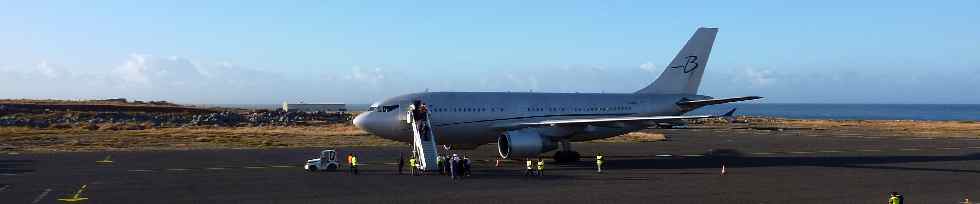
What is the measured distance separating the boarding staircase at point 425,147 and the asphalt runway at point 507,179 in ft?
4.21

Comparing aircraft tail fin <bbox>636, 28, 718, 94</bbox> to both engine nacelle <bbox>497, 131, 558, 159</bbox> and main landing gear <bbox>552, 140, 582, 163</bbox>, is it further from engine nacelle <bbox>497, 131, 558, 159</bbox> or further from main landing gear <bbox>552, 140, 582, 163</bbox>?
engine nacelle <bbox>497, 131, 558, 159</bbox>

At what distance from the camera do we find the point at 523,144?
31312 mm

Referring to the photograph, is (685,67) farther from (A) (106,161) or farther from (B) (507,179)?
(A) (106,161)

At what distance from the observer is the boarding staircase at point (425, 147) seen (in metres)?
28.3

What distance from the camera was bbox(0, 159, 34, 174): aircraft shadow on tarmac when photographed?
28727 millimetres

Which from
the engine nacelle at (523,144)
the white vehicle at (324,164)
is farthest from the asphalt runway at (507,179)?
the engine nacelle at (523,144)

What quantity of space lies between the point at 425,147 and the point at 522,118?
718 centimetres

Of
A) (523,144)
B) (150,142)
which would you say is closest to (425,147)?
(523,144)

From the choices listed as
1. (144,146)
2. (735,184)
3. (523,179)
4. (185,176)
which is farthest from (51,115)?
(735,184)

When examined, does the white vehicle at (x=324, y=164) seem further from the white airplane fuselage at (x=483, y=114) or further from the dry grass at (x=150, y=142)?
the dry grass at (x=150, y=142)

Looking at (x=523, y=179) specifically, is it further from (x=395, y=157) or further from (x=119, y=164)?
(x=119, y=164)

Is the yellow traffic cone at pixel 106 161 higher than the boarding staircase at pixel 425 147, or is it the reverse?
the boarding staircase at pixel 425 147

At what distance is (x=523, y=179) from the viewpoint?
25719mm

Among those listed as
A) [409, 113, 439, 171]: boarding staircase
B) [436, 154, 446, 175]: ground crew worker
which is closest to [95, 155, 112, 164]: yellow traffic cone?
[409, 113, 439, 171]: boarding staircase
